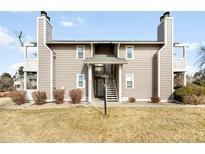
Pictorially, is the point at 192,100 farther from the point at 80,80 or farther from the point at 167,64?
the point at 80,80

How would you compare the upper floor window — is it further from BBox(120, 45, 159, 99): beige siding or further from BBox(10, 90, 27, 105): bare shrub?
BBox(10, 90, 27, 105): bare shrub

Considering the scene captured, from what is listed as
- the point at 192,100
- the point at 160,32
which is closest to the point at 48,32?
the point at 160,32

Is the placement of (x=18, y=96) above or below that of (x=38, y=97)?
above

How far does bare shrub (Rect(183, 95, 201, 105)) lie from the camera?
14.9 meters

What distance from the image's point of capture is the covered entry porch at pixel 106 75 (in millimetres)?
16547

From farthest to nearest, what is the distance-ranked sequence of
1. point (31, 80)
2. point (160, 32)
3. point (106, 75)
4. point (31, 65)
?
point (31, 80) < point (160, 32) < point (31, 65) < point (106, 75)

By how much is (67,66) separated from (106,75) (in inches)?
158

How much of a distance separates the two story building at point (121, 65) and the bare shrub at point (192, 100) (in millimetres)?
2089

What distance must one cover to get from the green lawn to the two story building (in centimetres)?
576

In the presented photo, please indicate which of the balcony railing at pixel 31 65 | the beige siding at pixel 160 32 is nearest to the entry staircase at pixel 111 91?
the beige siding at pixel 160 32

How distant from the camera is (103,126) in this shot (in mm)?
9078

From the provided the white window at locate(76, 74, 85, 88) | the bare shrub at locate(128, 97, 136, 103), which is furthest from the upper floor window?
the bare shrub at locate(128, 97, 136, 103)
